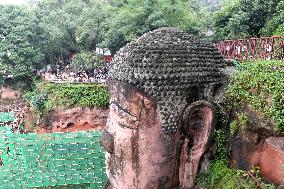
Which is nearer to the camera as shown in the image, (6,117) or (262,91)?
(262,91)

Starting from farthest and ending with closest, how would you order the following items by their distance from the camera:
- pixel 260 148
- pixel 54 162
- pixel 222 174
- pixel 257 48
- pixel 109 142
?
1. pixel 54 162
2. pixel 257 48
3. pixel 109 142
4. pixel 222 174
5. pixel 260 148

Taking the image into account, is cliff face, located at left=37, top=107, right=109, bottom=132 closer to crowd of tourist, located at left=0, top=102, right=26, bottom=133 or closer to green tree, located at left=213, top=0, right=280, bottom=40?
crowd of tourist, located at left=0, top=102, right=26, bottom=133

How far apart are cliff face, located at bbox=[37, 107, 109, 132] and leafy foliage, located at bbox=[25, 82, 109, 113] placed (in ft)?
1.32

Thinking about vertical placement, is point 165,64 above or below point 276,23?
below

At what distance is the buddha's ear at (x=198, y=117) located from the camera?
644 centimetres

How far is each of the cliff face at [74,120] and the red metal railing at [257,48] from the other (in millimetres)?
11514

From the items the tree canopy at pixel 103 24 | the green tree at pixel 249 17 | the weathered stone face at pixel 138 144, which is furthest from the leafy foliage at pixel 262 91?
the green tree at pixel 249 17

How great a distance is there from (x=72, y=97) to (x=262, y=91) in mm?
18836

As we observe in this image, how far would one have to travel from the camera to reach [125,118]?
6641 mm

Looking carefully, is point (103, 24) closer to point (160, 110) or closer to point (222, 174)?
point (160, 110)

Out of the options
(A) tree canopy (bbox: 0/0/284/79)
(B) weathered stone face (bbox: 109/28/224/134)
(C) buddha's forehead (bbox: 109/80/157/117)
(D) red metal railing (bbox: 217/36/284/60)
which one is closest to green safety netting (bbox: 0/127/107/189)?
(D) red metal railing (bbox: 217/36/284/60)

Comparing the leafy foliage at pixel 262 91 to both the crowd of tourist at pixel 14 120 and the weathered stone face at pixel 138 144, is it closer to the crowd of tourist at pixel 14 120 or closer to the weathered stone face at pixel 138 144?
the weathered stone face at pixel 138 144

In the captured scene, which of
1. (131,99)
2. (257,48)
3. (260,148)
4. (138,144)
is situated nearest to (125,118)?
(131,99)

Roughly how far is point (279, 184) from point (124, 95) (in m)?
3.10
